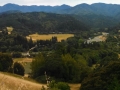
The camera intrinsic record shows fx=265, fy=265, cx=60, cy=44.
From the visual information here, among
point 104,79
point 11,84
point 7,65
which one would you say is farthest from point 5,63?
point 11,84

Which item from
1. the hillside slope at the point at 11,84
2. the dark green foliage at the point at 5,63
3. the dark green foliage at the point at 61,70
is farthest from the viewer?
the dark green foliage at the point at 5,63

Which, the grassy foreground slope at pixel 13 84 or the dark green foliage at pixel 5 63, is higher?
the grassy foreground slope at pixel 13 84

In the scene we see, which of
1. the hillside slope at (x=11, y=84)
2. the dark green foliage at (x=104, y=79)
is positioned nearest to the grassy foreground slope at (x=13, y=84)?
the hillside slope at (x=11, y=84)

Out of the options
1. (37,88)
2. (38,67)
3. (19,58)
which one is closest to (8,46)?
(19,58)

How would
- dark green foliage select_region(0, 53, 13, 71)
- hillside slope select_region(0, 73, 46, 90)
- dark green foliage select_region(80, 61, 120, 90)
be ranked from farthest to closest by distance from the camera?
1. dark green foliage select_region(0, 53, 13, 71)
2. dark green foliage select_region(80, 61, 120, 90)
3. hillside slope select_region(0, 73, 46, 90)

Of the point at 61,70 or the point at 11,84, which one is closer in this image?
the point at 11,84

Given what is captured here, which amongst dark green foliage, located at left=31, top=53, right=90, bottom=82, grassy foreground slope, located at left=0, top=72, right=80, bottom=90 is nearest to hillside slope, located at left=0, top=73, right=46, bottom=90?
grassy foreground slope, located at left=0, top=72, right=80, bottom=90

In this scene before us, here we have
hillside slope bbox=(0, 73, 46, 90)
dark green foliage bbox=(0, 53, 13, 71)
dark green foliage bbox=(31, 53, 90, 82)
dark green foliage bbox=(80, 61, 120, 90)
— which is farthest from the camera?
dark green foliage bbox=(0, 53, 13, 71)

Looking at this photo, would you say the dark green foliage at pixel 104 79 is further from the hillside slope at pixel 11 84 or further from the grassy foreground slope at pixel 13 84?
the hillside slope at pixel 11 84

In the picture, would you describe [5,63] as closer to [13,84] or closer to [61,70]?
[61,70]

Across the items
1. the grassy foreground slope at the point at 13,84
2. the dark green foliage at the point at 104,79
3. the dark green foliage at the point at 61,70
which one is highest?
→ the grassy foreground slope at the point at 13,84

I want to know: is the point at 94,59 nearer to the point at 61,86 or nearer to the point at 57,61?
the point at 57,61

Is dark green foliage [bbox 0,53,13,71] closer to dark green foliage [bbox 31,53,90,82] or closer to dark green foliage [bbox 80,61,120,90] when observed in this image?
dark green foliage [bbox 31,53,90,82]
